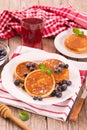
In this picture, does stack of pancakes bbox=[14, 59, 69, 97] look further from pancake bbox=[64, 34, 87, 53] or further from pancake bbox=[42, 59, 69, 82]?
pancake bbox=[64, 34, 87, 53]

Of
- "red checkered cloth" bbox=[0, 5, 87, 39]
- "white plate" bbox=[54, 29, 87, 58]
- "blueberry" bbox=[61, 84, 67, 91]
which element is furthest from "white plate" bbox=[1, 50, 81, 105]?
"red checkered cloth" bbox=[0, 5, 87, 39]

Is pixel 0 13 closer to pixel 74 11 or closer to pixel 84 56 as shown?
pixel 74 11

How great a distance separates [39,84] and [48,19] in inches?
23.8

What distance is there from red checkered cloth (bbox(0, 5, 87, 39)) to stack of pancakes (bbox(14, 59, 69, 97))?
33 centimetres

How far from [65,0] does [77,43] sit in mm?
525

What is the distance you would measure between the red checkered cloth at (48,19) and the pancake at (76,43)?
110 mm

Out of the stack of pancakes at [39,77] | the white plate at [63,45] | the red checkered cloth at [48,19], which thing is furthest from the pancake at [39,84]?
the red checkered cloth at [48,19]

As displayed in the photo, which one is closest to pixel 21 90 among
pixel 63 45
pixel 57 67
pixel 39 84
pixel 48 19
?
pixel 39 84

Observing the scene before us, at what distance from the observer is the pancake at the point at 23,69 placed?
1470 millimetres

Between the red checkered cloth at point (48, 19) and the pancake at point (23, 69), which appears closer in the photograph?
the pancake at point (23, 69)

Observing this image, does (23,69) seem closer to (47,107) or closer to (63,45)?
(47,107)

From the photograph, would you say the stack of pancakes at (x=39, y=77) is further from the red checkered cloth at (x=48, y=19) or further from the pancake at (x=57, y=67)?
the red checkered cloth at (x=48, y=19)

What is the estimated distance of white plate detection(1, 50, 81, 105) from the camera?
4.54 feet

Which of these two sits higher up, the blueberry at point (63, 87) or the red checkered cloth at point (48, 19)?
the red checkered cloth at point (48, 19)
